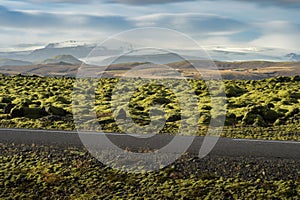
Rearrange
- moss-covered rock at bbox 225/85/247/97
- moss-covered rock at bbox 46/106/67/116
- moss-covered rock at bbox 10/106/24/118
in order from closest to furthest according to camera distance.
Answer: moss-covered rock at bbox 10/106/24/118 → moss-covered rock at bbox 46/106/67/116 → moss-covered rock at bbox 225/85/247/97

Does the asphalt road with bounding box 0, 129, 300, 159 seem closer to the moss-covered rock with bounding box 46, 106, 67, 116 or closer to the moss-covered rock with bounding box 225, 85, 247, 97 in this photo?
the moss-covered rock with bounding box 46, 106, 67, 116

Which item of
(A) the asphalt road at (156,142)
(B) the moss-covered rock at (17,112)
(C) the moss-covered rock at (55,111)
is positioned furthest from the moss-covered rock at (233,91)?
(A) the asphalt road at (156,142)

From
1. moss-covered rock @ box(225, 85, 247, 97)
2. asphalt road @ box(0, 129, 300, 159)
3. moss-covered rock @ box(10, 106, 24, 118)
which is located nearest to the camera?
asphalt road @ box(0, 129, 300, 159)

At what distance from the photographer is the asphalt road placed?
16.2 meters

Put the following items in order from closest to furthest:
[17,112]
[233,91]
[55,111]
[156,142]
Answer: [156,142] < [17,112] < [55,111] < [233,91]

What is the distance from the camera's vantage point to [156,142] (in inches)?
700

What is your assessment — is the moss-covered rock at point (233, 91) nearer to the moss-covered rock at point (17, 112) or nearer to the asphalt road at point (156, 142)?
the moss-covered rock at point (17, 112)

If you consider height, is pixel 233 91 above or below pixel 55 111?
above

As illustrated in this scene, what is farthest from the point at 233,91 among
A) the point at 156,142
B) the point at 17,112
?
the point at 156,142

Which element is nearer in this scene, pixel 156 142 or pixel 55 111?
pixel 156 142

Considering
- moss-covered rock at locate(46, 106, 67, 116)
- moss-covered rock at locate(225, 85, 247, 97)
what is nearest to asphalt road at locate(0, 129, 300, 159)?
moss-covered rock at locate(46, 106, 67, 116)

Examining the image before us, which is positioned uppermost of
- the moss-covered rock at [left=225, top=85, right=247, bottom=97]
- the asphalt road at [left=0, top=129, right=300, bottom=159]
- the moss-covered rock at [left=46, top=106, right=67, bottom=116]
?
the moss-covered rock at [left=225, top=85, right=247, bottom=97]

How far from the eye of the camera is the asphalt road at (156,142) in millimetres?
16188

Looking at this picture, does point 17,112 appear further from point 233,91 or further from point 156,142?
point 233,91
